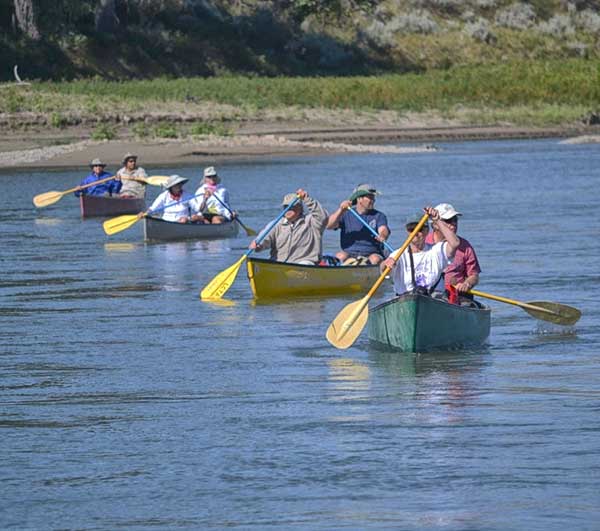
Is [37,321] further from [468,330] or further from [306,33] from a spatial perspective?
[306,33]

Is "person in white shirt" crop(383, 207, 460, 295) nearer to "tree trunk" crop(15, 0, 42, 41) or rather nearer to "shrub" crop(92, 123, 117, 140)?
"shrub" crop(92, 123, 117, 140)

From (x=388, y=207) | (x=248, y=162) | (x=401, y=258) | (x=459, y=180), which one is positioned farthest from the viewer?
(x=248, y=162)

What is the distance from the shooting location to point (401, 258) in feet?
46.9

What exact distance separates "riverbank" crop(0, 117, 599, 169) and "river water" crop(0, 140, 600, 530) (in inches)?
805

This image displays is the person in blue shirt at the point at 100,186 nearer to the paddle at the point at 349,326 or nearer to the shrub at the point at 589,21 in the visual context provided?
the paddle at the point at 349,326

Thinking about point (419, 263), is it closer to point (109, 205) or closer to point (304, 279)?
point (304, 279)

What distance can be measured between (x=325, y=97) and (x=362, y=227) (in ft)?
119

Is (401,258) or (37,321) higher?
(401,258)

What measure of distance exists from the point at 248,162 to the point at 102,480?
3356 centimetres

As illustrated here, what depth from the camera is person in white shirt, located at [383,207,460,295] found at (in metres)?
13.9

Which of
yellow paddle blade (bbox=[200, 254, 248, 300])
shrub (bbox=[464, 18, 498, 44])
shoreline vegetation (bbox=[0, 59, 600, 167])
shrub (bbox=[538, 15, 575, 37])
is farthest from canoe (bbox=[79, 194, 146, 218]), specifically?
shrub (bbox=[538, 15, 575, 37])

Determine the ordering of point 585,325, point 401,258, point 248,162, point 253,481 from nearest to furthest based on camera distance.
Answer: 1. point 253,481
2. point 401,258
3. point 585,325
4. point 248,162

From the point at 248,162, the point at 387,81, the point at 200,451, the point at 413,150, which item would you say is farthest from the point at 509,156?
the point at 200,451

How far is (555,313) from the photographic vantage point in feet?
51.5
